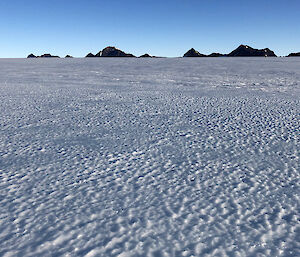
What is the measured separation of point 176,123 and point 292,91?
4.22 meters

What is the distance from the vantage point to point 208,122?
4.06 metres

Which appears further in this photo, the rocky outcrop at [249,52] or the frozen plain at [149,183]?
the rocky outcrop at [249,52]

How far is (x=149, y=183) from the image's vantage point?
225cm

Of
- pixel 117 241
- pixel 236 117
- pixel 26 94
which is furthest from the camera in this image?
pixel 26 94

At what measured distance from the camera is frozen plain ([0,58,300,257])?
158cm

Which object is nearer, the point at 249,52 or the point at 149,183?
the point at 149,183

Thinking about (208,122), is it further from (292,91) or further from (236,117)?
(292,91)

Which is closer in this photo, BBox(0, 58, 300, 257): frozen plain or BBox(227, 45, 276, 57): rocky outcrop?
BBox(0, 58, 300, 257): frozen plain

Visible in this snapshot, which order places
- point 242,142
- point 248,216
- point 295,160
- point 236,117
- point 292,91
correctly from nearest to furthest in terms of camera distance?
1. point 248,216
2. point 295,160
3. point 242,142
4. point 236,117
5. point 292,91

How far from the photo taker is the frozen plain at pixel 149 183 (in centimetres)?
Result: 158

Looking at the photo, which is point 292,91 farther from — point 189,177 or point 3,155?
point 3,155

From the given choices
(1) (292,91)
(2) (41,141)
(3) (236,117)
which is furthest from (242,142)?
(1) (292,91)

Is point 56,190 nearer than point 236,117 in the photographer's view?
Yes

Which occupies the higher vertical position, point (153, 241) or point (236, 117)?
point (236, 117)
